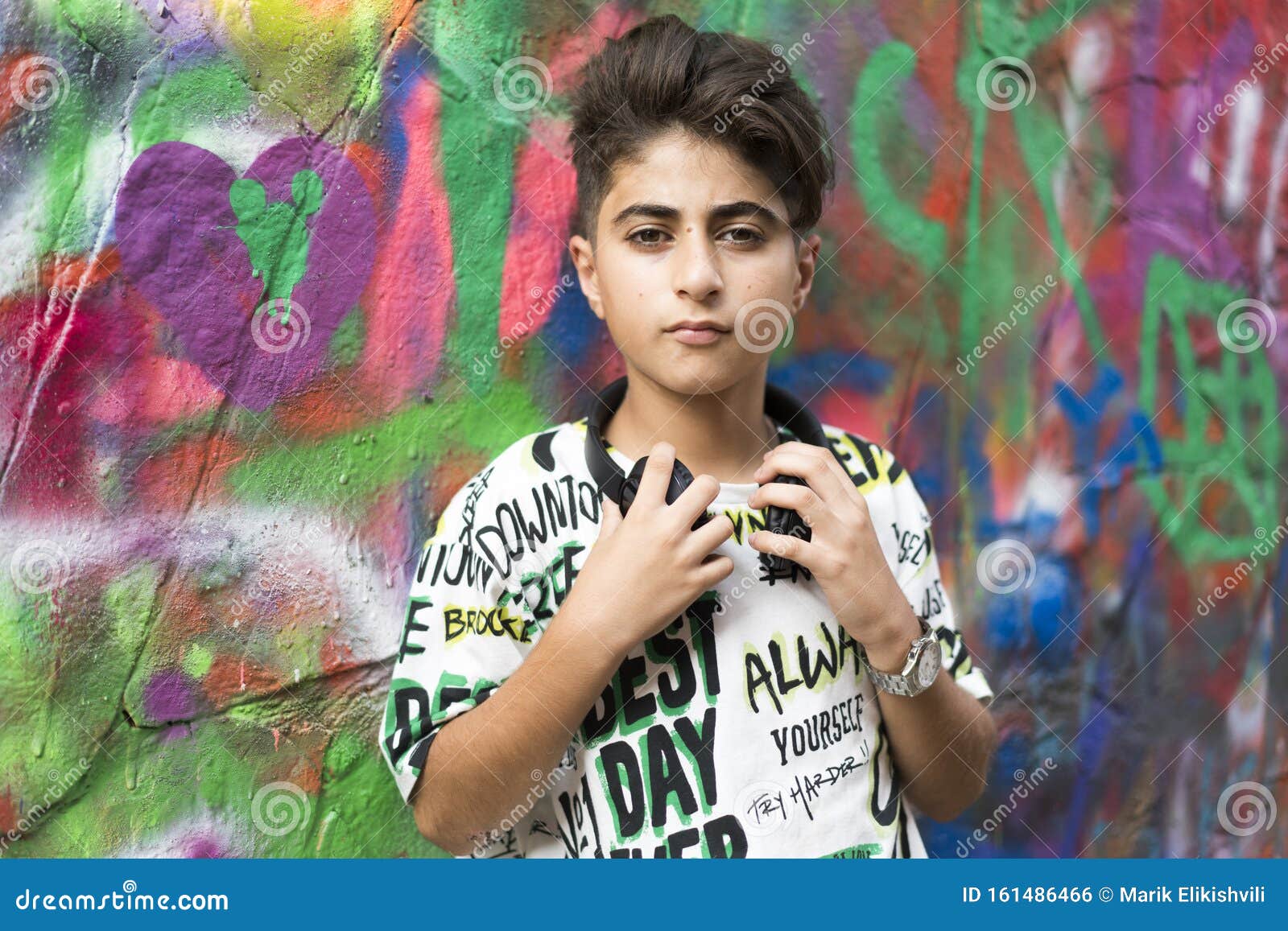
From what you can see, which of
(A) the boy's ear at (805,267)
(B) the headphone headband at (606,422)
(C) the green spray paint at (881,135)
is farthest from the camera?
(C) the green spray paint at (881,135)

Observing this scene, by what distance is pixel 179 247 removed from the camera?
64.7 inches

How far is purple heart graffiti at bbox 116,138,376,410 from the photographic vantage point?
1.63m

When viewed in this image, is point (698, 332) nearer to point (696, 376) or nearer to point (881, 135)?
point (696, 376)

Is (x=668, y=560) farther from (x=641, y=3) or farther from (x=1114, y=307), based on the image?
(x=1114, y=307)

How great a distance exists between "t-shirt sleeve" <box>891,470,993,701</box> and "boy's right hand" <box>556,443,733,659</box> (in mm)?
364

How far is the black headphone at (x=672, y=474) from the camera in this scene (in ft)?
4.68

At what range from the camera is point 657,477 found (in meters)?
1.39

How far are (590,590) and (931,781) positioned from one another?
24.2 inches

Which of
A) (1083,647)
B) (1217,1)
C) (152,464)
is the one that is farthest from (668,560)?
(1217,1)

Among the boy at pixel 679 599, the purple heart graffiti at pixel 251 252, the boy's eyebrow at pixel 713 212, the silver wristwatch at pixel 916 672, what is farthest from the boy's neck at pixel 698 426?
the purple heart graffiti at pixel 251 252

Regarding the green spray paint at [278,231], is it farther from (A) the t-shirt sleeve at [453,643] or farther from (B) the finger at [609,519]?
(B) the finger at [609,519]

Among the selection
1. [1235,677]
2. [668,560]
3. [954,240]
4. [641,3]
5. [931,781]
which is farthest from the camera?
[1235,677]

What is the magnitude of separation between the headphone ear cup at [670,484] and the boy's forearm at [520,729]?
0.55 feet

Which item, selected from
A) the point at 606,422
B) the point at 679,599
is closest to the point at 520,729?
the point at 679,599
